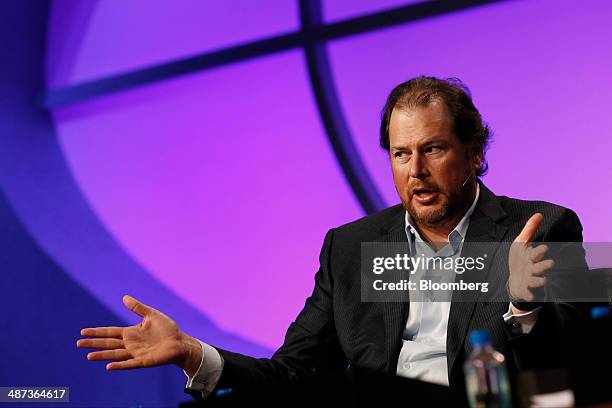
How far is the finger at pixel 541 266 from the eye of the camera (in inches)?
76.7

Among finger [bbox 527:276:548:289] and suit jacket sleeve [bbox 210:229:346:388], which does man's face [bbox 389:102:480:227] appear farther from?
finger [bbox 527:276:548:289]

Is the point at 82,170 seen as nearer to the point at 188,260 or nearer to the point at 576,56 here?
the point at 188,260

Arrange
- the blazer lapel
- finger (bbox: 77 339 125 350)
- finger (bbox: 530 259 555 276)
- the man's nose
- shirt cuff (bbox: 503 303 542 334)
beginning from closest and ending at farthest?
finger (bbox: 530 259 555 276) < shirt cuff (bbox: 503 303 542 334) < finger (bbox: 77 339 125 350) < the blazer lapel < the man's nose

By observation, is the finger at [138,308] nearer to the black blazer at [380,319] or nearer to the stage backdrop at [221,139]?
the black blazer at [380,319]

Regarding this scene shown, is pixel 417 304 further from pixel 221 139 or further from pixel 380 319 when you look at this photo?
pixel 221 139

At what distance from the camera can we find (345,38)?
12.5 feet

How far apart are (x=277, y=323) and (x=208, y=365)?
141 centimetres

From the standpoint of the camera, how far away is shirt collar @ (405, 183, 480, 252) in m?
2.71

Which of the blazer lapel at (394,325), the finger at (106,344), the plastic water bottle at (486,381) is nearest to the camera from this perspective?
the plastic water bottle at (486,381)

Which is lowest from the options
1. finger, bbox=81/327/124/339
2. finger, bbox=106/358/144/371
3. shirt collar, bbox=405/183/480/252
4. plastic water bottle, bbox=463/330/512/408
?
plastic water bottle, bbox=463/330/512/408

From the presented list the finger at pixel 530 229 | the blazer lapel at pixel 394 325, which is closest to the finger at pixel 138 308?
the blazer lapel at pixel 394 325

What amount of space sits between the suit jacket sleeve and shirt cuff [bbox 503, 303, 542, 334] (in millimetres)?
699

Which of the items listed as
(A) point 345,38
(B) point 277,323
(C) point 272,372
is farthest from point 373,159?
(C) point 272,372

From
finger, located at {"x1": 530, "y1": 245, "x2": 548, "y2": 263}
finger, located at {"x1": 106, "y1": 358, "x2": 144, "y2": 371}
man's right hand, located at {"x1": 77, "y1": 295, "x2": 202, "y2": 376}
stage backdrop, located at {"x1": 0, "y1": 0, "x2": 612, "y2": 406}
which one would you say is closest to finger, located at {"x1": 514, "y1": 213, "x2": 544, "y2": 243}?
finger, located at {"x1": 530, "y1": 245, "x2": 548, "y2": 263}
